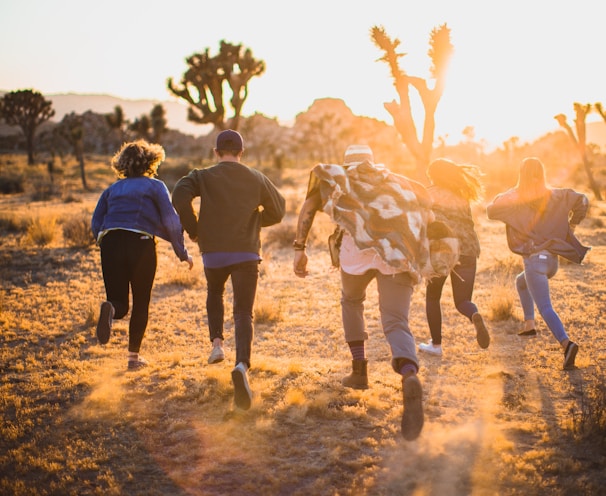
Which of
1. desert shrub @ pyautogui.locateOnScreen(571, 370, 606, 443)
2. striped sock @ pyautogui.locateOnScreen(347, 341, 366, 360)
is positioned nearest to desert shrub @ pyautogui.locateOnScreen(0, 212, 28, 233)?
striped sock @ pyautogui.locateOnScreen(347, 341, 366, 360)

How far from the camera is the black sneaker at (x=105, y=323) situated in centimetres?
408

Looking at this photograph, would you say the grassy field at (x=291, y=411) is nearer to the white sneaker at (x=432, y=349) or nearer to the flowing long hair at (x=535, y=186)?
the white sneaker at (x=432, y=349)

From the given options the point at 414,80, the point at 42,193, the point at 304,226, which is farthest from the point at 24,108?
the point at 304,226

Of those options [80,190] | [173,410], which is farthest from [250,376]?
[80,190]

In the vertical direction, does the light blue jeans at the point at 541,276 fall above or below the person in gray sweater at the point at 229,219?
below

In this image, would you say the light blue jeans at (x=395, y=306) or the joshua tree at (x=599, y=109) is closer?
the light blue jeans at (x=395, y=306)

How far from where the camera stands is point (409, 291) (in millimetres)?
3393

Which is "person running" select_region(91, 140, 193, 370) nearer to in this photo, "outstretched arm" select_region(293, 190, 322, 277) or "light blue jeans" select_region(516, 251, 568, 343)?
"outstretched arm" select_region(293, 190, 322, 277)

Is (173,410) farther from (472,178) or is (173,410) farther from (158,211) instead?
(472,178)

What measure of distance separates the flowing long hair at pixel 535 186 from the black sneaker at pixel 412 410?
273cm

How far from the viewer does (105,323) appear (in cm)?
412

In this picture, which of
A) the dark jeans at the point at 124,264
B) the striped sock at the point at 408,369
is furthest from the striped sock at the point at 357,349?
the dark jeans at the point at 124,264

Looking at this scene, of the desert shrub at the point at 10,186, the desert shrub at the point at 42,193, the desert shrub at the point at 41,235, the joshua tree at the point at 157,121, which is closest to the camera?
the desert shrub at the point at 41,235

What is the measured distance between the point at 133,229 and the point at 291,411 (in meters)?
2.01
